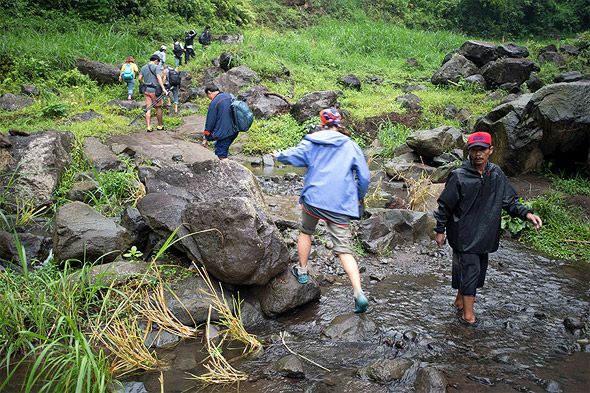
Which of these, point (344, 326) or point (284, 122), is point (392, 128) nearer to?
point (284, 122)

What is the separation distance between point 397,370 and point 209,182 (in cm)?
302

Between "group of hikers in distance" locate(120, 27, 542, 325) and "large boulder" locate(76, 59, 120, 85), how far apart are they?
13.4 m

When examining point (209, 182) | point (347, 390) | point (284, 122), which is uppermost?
point (209, 182)

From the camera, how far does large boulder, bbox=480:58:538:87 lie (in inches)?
680

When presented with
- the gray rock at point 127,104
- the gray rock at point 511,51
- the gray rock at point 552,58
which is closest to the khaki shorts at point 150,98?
the gray rock at point 127,104

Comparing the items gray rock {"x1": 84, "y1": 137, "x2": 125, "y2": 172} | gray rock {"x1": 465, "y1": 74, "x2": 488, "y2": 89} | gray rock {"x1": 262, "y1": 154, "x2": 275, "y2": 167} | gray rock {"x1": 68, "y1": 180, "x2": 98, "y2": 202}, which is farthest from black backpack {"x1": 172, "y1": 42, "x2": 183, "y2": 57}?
gray rock {"x1": 68, "y1": 180, "x2": 98, "y2": 202}

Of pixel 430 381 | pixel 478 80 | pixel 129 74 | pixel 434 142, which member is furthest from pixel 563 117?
pixel 129 74

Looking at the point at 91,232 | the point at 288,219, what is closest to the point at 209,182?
the point at 91,232

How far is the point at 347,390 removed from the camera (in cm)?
369

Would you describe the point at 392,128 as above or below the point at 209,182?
below

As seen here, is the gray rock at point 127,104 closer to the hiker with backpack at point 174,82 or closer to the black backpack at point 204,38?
the hiker with backpack at point 174,82

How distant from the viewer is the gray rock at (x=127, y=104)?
47.3 feet

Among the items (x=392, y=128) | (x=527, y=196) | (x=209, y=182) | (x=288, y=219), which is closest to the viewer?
(x=209, y=182)

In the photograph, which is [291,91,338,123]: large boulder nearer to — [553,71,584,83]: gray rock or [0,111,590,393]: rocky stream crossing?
[553,71,584,83]: gray rock
